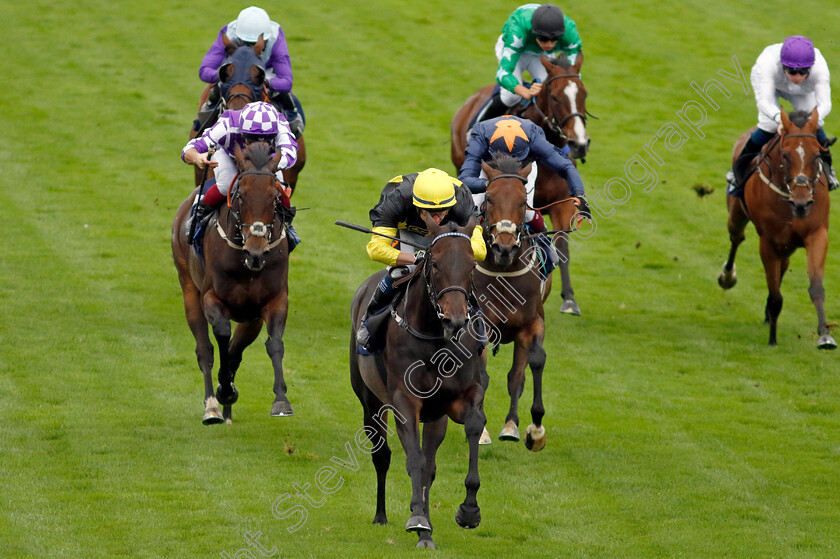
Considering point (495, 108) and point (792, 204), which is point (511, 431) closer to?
point (792, 204)

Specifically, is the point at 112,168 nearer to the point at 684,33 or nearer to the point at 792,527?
the point at 684,33

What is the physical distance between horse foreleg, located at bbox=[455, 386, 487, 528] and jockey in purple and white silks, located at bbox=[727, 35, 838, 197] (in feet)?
23.0

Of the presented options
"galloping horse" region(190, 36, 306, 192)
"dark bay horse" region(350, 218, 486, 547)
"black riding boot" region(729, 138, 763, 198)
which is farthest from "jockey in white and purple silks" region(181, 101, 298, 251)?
"black riding boot" region(729, 138, 763, 198)

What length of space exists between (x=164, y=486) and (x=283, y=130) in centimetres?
321

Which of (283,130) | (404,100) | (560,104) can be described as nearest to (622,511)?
(283,130)

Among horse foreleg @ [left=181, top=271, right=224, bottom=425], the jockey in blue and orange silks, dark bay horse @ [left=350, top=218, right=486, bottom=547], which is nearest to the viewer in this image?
dark bay horse @ [left=350, top=218, right=486, bottom=547]

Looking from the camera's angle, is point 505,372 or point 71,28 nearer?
point 505,372

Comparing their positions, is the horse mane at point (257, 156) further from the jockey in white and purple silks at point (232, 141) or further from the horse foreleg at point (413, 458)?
the horse foreleg at point (413, 458)

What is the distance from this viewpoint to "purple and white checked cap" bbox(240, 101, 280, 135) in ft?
36.3

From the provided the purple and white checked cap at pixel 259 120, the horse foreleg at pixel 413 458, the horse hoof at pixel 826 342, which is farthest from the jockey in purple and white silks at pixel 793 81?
the horse foreleg at pixel 413 458

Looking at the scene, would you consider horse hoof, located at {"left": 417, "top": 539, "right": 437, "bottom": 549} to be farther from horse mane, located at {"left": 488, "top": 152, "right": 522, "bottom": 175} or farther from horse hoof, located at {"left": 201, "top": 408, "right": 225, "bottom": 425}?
horse hoof, located at {"left": 201, "top": 408, "right": 225, "bottom": 425}

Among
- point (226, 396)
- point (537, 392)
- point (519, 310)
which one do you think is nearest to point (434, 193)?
point (519, 310)

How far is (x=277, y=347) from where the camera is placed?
36.3ft

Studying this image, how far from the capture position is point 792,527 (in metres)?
9.58
